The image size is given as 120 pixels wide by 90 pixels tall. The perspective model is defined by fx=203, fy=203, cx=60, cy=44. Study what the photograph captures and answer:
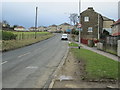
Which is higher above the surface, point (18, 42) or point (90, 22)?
point (90, 22)

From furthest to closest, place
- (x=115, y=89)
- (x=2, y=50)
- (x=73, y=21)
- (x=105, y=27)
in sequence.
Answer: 1. (x=73, y=21)
2. (x=105, y=27)
3. (x=2, y=50)
4. (x=115, y=89)

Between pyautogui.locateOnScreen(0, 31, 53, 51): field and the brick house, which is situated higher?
the brick house

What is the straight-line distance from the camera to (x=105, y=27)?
71.1 meters

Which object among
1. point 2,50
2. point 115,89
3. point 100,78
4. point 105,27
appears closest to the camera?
point 115,89

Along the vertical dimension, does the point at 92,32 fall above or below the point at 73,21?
below

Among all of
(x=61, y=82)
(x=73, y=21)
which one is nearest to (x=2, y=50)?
(x=61, y=82)

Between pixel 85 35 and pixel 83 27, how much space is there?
263 cm

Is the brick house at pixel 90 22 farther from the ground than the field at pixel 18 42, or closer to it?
farther from the ground

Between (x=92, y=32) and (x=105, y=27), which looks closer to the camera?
(x=92, y=32)

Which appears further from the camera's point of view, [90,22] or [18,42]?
[90,22]

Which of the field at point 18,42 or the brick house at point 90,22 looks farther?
the brick house at point 90,22

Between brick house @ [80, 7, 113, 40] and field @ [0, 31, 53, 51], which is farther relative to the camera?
brick house @ [80, 7, 113, 40]

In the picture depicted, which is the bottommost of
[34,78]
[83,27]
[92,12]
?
[34,78]

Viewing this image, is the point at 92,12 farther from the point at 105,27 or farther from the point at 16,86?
the point at 16,86
